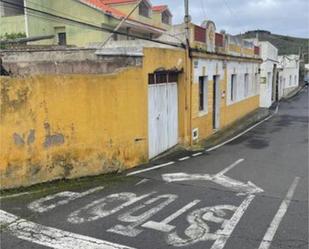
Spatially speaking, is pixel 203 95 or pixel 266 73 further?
pixel 266 73

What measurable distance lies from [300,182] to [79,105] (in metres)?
5.54

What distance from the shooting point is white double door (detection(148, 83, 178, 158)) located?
38.4ft

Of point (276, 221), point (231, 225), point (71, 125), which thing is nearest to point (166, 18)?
point (71, 125)

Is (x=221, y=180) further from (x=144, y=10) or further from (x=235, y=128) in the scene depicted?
(x=144, y=10)

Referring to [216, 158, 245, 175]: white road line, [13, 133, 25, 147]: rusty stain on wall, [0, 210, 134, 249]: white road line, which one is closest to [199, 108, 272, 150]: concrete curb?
[216, 158, 245, 175]: white road line

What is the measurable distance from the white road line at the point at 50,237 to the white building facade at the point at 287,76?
38.9 meters

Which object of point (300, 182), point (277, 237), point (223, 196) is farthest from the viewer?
point (300, 182)

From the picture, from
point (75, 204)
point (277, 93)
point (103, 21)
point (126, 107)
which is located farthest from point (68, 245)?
point (277, 93)

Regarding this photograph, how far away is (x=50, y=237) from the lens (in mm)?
5684

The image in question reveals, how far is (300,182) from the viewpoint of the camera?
31.7 feet

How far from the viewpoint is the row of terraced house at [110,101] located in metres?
8.02

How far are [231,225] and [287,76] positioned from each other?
4516 cm

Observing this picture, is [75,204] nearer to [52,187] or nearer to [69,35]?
[52,187]

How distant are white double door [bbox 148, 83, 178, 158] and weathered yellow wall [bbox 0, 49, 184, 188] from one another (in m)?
0.64
